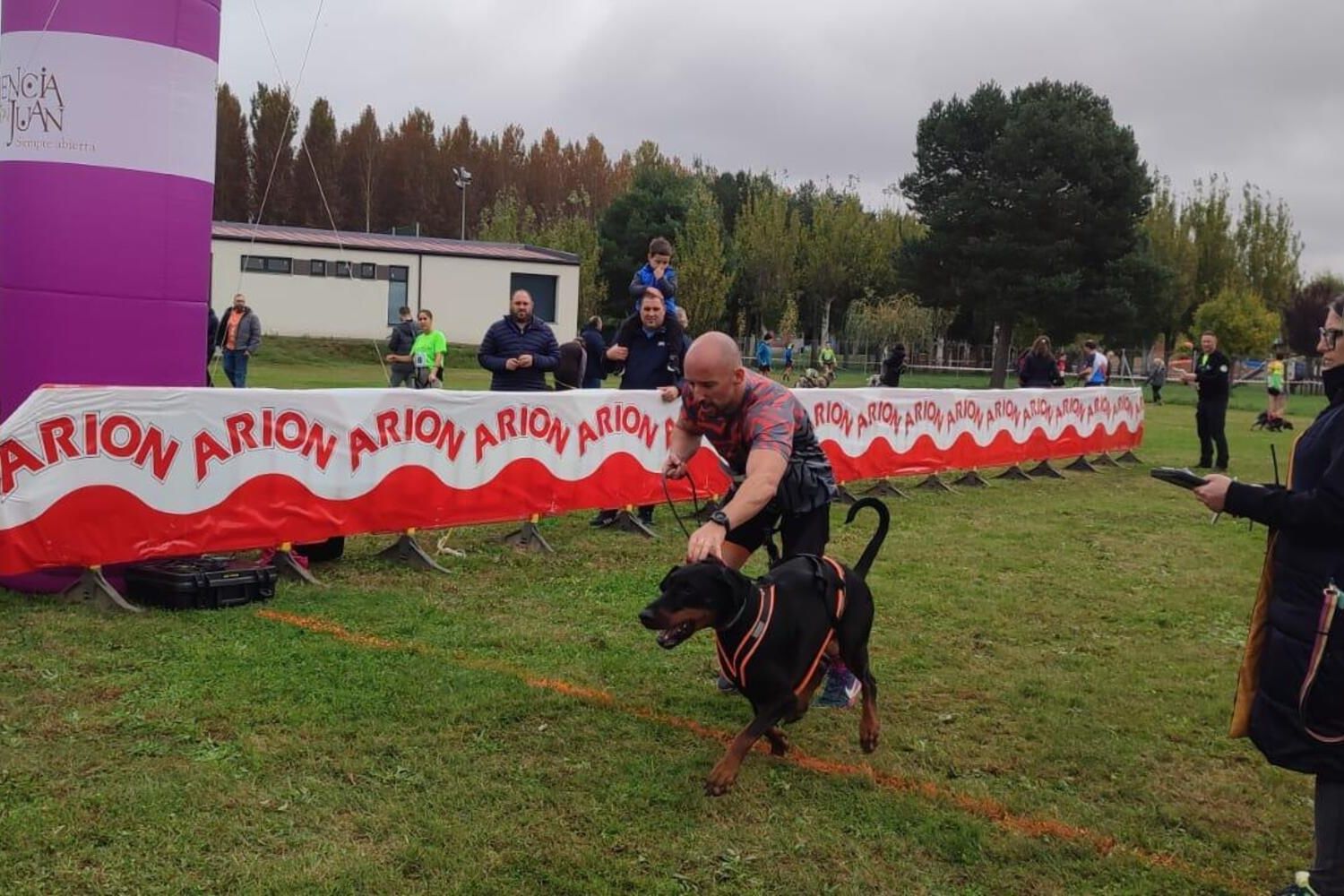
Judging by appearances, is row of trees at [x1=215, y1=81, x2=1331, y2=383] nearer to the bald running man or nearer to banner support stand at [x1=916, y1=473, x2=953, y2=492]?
banner support stand at [x1=916, y1=473, x2=953, y2=492]

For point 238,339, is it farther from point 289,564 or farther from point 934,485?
point 289,564

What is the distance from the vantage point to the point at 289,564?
679cm

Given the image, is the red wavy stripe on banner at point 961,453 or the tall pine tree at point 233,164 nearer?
the red wavy stripe on banner at point 961,453

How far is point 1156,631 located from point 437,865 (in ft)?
15.9

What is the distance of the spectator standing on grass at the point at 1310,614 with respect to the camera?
9.09 feet

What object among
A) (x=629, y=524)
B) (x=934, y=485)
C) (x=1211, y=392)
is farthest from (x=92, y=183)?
(x=1211, y=392)

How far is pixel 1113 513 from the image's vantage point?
11.2m

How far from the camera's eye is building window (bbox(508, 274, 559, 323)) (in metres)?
43.9

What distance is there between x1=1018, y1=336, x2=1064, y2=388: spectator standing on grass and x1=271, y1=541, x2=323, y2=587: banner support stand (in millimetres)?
11888

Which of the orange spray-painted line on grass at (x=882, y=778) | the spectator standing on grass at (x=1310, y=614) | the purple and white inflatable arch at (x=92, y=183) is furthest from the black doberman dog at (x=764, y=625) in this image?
the purple and white inflatable arch at (x=92, y=183)

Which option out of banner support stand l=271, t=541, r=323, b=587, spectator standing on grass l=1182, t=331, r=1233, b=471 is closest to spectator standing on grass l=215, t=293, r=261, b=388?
banner support stand l=271, t=541, r=323, b=587

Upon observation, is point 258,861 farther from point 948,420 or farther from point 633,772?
point 948,420

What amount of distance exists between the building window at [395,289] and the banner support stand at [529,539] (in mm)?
34355

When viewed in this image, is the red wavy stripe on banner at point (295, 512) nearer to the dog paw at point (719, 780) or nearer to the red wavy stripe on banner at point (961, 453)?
the red wavy stripe on banner at point (961, 453)
